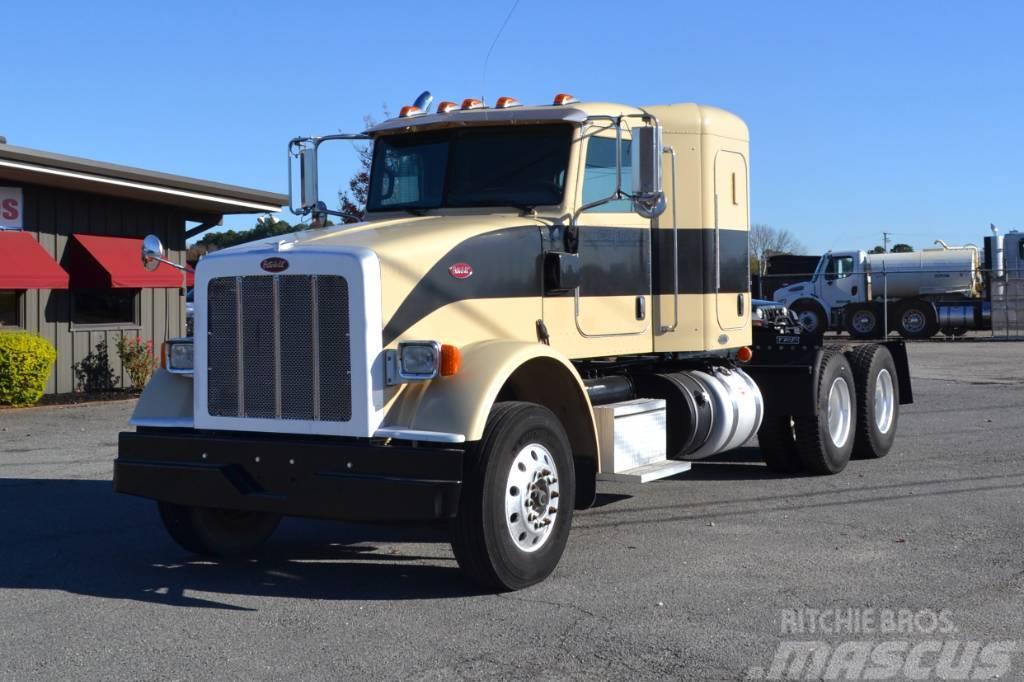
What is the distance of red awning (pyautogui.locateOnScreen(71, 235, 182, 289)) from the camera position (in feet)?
60.7

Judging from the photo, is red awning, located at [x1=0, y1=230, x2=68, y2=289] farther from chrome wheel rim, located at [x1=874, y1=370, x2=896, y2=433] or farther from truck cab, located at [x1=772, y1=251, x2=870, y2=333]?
truck cab, located at [x1=772, y1=251, x2=870, y2=333]

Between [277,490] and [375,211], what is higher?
[375,211]

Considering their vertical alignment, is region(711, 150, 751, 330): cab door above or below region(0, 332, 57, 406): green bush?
above

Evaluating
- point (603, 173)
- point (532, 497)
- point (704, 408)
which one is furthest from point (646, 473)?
point (603, 173)

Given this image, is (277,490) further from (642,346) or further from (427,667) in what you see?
(642,346)

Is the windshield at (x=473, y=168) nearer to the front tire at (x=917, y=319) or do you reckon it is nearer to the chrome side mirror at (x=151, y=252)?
the chrome side mirror at (x=151, y=252)

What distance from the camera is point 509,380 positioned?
291 inches

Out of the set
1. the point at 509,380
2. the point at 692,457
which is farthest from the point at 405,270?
the point at 692,457

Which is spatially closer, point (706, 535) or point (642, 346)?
point (706, 535)

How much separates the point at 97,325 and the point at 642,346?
1307 centimetres

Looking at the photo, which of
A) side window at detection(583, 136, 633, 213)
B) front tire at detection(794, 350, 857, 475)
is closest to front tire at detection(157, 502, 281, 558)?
side window at detection(583, 136, 633, 213)

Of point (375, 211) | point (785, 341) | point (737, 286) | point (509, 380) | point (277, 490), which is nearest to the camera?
point (277, 490)

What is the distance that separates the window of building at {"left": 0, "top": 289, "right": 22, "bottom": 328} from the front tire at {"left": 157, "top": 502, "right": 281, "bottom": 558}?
1159 cm

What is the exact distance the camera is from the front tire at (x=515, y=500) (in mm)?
6375
